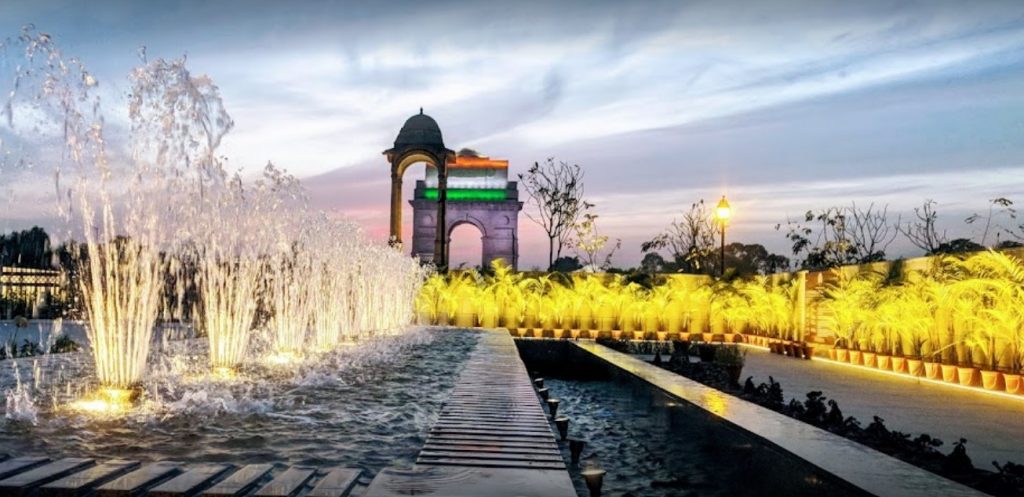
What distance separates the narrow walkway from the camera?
2945mm

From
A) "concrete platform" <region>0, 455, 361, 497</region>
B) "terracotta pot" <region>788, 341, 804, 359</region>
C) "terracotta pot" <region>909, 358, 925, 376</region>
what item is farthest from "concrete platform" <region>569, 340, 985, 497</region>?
"terracotta pot" <region>788, 341, 804, 359</region>

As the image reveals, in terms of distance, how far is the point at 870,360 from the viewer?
11773mm

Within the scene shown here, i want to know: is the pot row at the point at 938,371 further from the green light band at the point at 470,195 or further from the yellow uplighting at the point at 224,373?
the green light band at the point at 470,195

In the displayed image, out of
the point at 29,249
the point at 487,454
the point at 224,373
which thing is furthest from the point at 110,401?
the point at 29,249

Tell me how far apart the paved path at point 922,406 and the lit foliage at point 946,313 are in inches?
25.0

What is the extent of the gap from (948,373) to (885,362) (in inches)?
63.5

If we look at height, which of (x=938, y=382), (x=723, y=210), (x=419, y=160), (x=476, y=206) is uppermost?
(x=419, y=160)

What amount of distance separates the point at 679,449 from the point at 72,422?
3.84m

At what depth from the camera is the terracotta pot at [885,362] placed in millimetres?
11125

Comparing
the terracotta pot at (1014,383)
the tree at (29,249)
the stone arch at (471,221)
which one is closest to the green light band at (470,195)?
the stone arch at (471,221)

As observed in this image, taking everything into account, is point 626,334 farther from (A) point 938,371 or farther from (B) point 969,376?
(B) point 969,376

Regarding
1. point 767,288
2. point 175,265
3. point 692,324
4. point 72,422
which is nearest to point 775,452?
point 72,422

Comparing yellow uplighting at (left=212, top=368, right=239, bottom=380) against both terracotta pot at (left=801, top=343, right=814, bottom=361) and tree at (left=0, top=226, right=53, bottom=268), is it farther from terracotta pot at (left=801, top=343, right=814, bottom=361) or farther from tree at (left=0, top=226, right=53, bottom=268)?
tree at (left=0, top=226, right=53, bottom=268)

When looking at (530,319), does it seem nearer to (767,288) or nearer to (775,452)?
(767,288)
